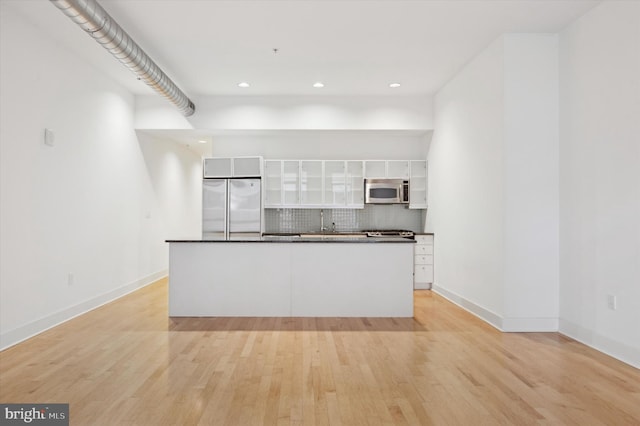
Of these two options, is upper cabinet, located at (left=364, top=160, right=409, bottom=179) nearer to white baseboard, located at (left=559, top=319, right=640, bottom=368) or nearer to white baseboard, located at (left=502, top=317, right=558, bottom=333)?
white baseboard, located at (left=502, top=317, right=558, bottom=333)

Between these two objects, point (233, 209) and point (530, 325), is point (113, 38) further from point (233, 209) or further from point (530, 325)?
point (530, 325)

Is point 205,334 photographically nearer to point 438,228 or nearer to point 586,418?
point 586,418

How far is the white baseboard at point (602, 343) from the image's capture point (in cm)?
319

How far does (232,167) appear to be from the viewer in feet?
22.3

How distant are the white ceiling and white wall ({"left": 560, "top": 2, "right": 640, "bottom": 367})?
1.31 feet

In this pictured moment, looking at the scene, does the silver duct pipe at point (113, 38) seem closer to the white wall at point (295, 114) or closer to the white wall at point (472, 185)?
the white wall at point (295, 114)

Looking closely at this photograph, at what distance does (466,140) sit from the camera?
5168 millimetres

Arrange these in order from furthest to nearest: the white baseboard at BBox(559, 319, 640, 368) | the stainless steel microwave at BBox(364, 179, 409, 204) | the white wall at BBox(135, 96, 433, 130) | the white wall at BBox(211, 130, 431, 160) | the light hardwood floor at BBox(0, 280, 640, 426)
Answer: the white wall at BBox(211, 130, 431, 160), the stainless steel microwave at BBox(364, 179, 409, 204), the white wall at BBox(135, 96, 433, 130), the white baseboard at BBox(559, 319, 640, 368), the light hardwood floor at BBox(0, 280, 640, 426)

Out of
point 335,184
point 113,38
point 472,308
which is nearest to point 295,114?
point 335,184

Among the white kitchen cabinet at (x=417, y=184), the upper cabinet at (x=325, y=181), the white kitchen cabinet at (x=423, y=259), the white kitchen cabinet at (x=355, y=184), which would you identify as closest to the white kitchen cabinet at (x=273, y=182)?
the upper cabinet at (x=325, y=181)

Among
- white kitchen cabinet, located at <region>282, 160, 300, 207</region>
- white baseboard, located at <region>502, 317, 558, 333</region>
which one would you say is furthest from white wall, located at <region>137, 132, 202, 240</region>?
white baseboard, located at <region>502, 317, 558, 333</region>

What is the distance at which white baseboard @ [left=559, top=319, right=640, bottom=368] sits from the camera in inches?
125

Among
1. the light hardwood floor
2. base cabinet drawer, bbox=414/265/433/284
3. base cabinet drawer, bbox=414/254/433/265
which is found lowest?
the light hardwood floor

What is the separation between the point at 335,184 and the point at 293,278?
8.76 feet
